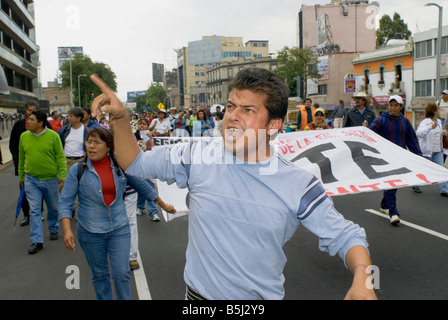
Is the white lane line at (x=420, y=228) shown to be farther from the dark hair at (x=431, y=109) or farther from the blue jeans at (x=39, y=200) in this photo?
the blue jeans at (x=39, y=200)

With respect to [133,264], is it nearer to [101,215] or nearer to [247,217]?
[101,215]

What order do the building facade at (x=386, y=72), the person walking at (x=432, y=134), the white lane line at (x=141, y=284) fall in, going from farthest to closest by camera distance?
the building facade at (x=386, y=72) < the person walking at (x=432, y=134) < the white lane line at (x=141, y=284)

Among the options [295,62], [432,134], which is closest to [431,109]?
[432,134]

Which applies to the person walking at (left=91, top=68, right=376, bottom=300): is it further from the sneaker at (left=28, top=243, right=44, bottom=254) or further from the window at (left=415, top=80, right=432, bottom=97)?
the window at (left=415, top=80, right=432, bottom=97)

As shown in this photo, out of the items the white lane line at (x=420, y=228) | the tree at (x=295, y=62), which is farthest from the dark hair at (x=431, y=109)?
the tree at (x=295, y=62)

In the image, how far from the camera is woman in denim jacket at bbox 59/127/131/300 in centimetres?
391

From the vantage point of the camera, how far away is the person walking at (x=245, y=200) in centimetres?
194

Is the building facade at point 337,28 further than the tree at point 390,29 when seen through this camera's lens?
No

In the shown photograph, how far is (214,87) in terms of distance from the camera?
390 ft

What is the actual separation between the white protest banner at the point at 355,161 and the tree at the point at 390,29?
6925 cm

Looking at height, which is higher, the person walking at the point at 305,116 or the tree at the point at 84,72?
the tree at the point at 84,72

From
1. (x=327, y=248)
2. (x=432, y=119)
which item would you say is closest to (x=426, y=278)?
(x=327, y=248)
